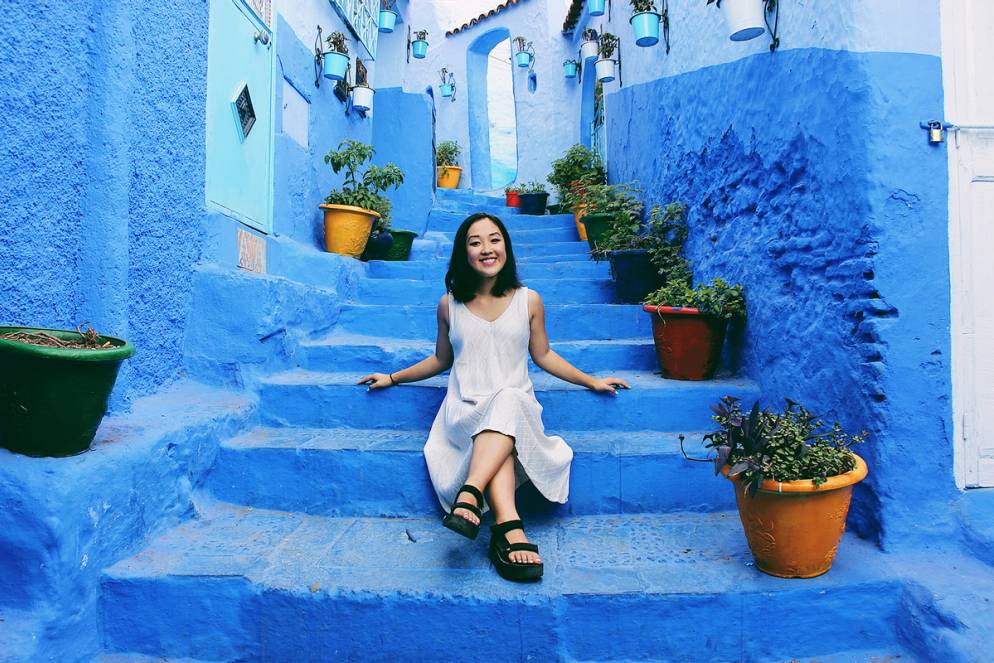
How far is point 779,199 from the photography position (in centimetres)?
281

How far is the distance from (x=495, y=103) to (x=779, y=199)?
10884 mm

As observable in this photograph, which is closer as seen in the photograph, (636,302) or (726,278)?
(726,278)

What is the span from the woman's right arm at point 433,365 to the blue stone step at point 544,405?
0.18 ft

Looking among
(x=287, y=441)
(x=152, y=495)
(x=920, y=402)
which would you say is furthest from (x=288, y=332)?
(x=920, y=402)

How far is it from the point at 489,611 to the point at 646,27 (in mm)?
4184

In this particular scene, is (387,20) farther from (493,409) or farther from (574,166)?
(493,409)

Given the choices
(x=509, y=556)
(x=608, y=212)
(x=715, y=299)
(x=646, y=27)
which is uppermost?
(x=646, y=27)

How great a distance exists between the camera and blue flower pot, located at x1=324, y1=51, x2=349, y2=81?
16.7 feet

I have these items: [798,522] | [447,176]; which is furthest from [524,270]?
[447,176]

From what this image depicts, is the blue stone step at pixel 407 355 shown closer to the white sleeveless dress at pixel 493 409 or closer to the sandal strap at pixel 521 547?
the white sleeveless dress at pixel 493 409

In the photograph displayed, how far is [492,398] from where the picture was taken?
2.26 metres

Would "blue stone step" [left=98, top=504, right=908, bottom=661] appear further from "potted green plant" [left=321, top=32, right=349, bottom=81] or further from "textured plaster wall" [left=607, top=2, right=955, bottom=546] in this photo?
"potted green plant" [left=321, top=32, right=349, bottom=81]

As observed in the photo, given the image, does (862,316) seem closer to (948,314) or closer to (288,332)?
(948,314)

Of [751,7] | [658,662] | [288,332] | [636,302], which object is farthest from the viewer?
[636,302]
